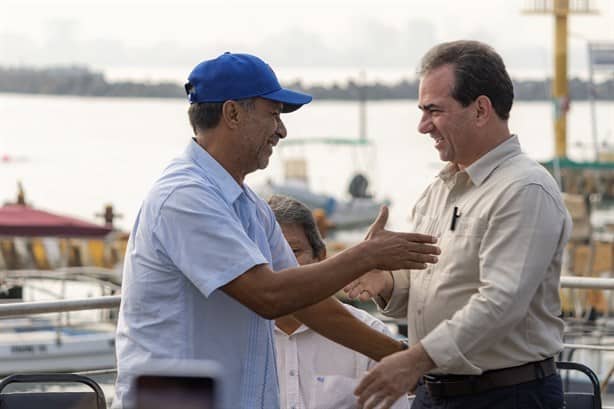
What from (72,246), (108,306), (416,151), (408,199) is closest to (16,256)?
(72,246)

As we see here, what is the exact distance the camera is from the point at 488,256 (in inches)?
127

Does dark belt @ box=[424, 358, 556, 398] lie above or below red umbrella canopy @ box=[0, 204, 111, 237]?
above

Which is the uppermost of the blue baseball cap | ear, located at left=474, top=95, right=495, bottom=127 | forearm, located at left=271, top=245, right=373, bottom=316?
the blue baseball cap

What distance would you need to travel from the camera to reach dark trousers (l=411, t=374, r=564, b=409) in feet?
11.0

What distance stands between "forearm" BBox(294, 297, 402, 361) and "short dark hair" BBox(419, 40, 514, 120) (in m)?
0.64

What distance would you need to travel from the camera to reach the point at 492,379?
3.36m

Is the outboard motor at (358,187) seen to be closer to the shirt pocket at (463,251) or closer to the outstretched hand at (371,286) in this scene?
the outstretched hand at (371,286)

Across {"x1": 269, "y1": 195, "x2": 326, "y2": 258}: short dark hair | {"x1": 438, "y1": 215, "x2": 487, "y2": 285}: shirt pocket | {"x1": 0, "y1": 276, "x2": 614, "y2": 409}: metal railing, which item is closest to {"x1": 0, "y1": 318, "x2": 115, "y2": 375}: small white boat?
{"x1": 0, "y1": 276, "x2": 614, "y2": 409}: metal railing

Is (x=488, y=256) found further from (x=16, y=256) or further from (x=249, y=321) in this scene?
(x=16, y=256)

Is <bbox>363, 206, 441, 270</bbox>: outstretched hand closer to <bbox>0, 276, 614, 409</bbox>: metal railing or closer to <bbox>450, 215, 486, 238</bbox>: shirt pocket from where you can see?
Answer: <bbox>450, 215, 486, 238</bbox>: shirt pocket

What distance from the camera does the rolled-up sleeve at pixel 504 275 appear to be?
320 cm

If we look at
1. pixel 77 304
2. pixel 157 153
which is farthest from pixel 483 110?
pixel 157 153

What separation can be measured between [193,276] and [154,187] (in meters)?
0.24

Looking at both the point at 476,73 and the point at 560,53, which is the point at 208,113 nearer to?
the point at 476,73
